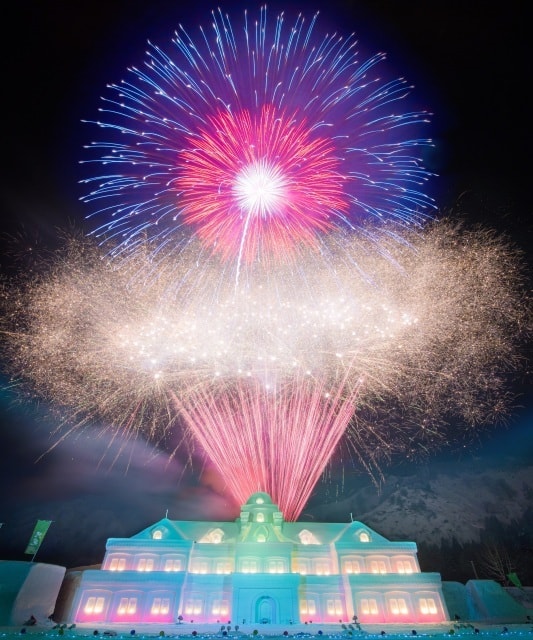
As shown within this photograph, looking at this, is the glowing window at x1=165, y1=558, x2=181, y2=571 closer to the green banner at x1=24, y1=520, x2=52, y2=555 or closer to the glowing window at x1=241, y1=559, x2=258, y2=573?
the glowing window at x1=241, y1=559, x2=258, y2=573

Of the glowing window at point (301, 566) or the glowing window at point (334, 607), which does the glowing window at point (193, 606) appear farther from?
the glowing window at point (334, 607)

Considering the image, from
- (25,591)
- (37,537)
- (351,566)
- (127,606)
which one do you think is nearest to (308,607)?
(351,566)

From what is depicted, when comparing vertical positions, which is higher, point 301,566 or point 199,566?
point 301,566

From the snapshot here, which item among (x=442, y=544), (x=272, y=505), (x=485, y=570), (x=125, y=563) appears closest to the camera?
(x=125, y=563)

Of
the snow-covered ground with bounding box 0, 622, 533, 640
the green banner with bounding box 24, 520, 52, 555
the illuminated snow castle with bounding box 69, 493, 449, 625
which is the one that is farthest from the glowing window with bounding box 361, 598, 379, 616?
the green banner with bounding box 24, 520, 52, 555

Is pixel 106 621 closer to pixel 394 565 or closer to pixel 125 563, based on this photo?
pixel 125 563

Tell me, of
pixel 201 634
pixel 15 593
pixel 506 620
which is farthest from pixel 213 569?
pixel 506 620

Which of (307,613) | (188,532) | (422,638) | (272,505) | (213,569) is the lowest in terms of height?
(422,638)

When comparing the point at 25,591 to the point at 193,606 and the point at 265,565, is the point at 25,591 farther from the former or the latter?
the point at 265,565
